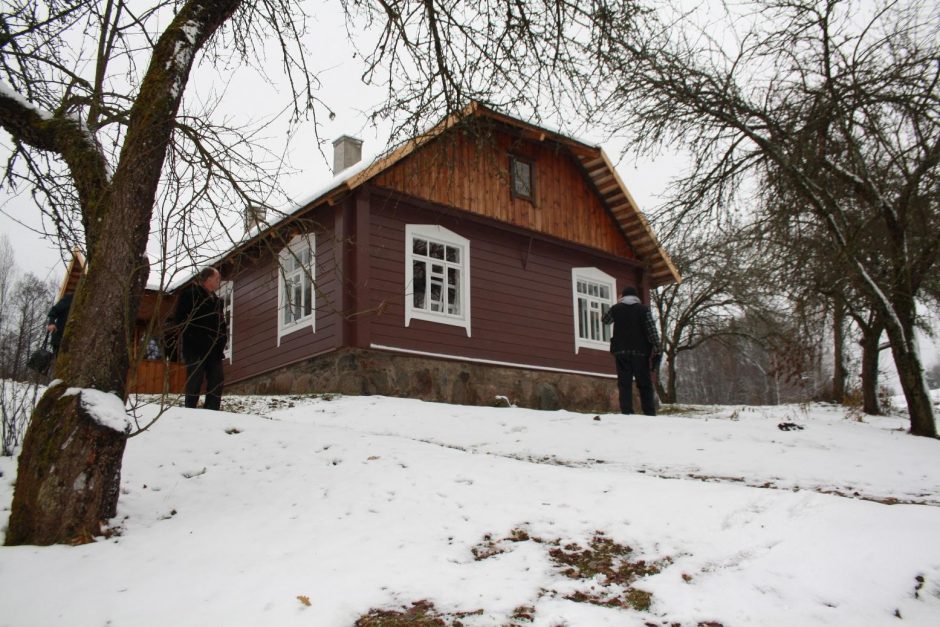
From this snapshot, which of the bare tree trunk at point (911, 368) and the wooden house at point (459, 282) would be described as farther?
the wooden house at point (459, 282)

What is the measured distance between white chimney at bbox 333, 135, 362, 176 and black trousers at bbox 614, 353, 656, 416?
9414 millimetres

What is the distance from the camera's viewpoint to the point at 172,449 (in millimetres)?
6031

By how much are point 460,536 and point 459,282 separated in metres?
9.09

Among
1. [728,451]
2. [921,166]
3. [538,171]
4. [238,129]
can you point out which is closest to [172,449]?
[238,129]

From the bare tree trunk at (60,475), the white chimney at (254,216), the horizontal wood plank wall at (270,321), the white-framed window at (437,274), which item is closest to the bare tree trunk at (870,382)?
the white-framed window at (437,274)

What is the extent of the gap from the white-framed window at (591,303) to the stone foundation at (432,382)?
0.85 meters

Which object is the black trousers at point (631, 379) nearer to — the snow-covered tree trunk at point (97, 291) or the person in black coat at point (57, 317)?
the person in black coat at point (57, 317)

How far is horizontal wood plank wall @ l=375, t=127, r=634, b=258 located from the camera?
13.1m

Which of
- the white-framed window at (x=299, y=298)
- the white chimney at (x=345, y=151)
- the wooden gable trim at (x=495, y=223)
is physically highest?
the white chimney at (x=345, y=151)

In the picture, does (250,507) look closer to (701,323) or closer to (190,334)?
(190,334)

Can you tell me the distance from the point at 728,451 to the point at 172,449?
5.47m

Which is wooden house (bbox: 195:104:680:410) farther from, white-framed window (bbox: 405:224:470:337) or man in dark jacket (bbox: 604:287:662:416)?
man in dark jacket (bbox: 604:287:662:416)

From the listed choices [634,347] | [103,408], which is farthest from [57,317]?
[634,347]

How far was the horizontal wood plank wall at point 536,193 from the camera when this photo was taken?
13141mm
